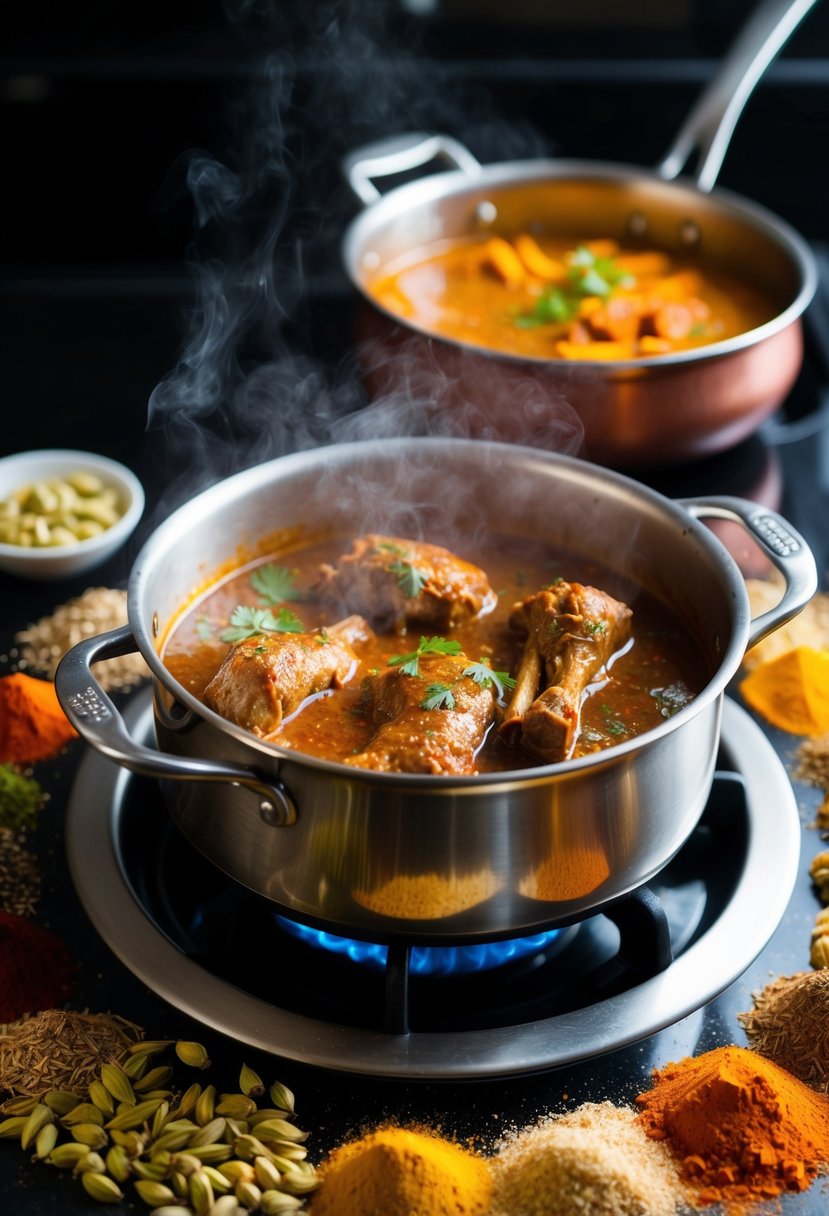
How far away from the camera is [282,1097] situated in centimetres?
184

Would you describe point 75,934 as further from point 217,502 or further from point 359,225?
point 359,225

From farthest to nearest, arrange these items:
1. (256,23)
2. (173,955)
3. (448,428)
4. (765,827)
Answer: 1. (256,23)
2. (448,428)
3. (765,827)
4. (173,955)

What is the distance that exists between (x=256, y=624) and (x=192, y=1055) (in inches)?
29.6

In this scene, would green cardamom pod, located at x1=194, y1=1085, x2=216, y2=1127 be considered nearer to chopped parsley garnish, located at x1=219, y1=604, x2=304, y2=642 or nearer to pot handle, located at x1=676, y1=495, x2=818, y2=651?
chopped parsley garnish, located at x1=219, y1=604, x2=304, y2=642

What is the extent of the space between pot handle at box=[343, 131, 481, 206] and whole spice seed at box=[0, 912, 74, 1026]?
2.19 meters

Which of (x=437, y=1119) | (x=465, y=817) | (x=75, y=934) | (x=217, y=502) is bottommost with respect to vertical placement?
(x=75, y=934)

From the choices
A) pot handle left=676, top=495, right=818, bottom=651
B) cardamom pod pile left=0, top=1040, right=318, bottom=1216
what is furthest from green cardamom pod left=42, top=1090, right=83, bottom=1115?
pot handle left=676, top=495, right=818, bottom=651

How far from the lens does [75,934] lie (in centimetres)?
215

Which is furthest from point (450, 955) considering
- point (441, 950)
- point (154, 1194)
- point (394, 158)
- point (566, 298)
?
point (394, 158)

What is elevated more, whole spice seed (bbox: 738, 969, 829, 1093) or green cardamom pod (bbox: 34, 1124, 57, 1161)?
whole spice seed (bbox: 738, 969, 829, 1093)

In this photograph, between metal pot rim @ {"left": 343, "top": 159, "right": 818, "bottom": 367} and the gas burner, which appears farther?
metal pot rim @ {"left": 343, "top": 159, "right": 818, "bottom": 367}

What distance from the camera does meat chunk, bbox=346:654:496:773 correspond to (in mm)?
1880

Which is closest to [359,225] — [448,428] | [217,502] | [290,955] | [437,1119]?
[448,428]

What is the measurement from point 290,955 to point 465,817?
1.99 ft
